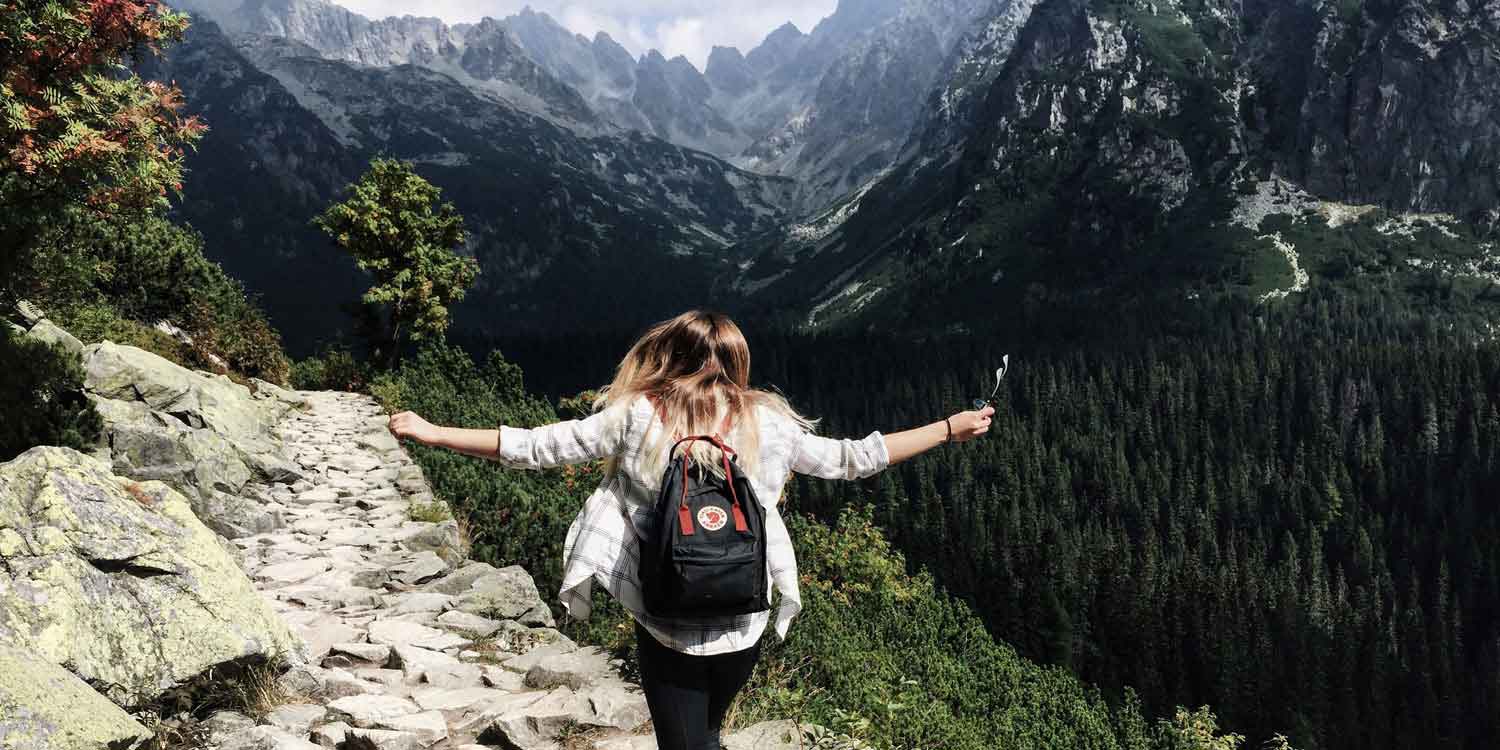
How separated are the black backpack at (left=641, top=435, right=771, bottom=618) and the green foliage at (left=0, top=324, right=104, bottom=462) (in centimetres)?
1172

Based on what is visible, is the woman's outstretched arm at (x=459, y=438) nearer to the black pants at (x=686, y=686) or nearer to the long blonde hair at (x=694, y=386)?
the long blonde hair at (x=694, y=386)

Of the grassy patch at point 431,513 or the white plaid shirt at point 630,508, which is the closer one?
the white plaid shirt at point 630,508

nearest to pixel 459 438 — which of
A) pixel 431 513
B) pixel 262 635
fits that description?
pixel 262 635

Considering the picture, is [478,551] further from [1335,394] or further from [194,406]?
[1335,394]

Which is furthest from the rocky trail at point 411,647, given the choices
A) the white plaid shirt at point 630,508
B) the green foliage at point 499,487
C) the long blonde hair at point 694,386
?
the long blonde hair at point 694,386

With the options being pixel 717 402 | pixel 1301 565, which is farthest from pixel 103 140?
pixel 1301 565

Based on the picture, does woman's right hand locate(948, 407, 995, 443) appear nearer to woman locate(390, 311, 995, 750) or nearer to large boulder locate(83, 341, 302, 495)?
woman locate(390, 311, 995, 750)

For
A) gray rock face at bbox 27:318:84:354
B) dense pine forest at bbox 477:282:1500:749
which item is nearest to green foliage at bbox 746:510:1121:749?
gray rock face at bbox 27:318:84:354

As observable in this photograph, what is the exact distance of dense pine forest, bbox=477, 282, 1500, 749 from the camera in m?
131

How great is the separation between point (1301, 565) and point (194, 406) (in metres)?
194

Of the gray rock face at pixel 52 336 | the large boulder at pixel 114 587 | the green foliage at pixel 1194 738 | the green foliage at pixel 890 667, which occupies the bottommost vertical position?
the green foliage at pixel 1194 738

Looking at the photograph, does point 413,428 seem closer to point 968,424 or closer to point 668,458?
point 668,458

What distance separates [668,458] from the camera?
4.20 metres

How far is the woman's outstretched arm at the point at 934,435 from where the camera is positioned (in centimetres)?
499
